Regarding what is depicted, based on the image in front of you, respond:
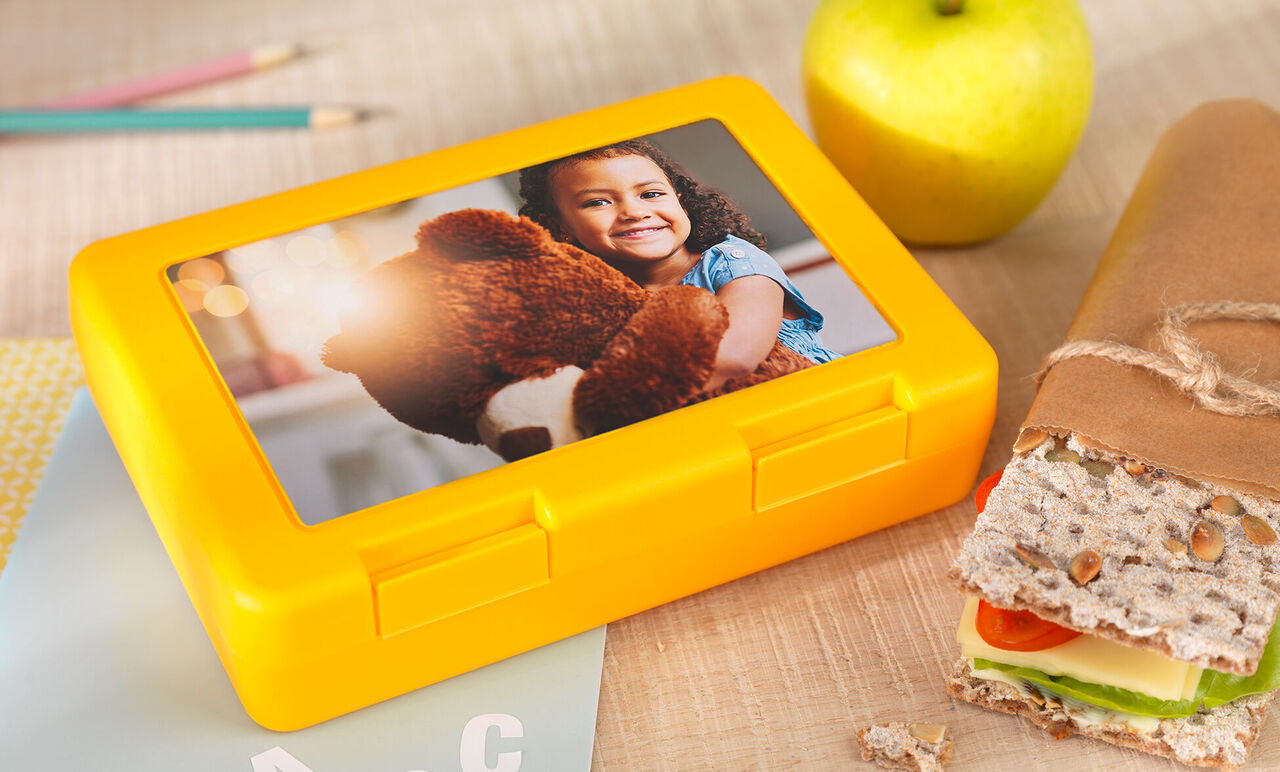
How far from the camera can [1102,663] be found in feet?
2.19

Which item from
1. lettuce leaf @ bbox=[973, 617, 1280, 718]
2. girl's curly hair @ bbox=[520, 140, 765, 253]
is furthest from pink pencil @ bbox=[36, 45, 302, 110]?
lettuce leaf @ bbox=[973, 617, 1280, 718]

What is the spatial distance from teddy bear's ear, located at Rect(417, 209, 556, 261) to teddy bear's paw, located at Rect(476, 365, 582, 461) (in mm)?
103

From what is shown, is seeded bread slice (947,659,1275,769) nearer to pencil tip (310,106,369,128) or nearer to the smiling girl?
the smiling girl

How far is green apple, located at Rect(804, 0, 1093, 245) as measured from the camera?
87 cm

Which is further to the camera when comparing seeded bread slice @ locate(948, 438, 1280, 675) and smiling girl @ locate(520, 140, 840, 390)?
smiling girl @ locate(520, 140, 840, 390)

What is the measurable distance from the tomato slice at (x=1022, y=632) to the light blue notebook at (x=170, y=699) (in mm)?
215

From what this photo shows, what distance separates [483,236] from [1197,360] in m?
0.42

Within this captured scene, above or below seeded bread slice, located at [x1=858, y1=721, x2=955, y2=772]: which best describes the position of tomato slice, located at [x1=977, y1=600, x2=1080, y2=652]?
above

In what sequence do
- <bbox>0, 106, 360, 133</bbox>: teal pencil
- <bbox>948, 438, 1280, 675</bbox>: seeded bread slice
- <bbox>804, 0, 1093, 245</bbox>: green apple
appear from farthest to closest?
<bbox>0, 106, 360, 133</bbox>: teal pencil → <bbox>804, 0, 1093, 245</bbox>: green apple → <bbox>948, 438, 1280, 675</bbox>: seeded bread slice

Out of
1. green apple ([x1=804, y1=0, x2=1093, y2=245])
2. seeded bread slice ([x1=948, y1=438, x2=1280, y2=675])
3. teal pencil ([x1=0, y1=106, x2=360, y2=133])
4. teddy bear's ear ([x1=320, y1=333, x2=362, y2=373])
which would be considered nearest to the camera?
seeded bread slice ([x1=948, y1=438, x2=1280, y2=675])

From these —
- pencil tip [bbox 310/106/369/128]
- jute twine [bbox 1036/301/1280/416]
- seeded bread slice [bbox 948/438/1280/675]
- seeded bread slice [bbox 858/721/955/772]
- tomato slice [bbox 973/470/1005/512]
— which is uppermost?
pencil tip [bbox 310/106/369/128]

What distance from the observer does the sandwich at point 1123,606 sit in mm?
633

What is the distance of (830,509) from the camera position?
0.76 metres

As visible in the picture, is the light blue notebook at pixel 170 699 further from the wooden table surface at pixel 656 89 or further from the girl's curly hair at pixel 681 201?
the girl's curly hair at pixel 681 201
